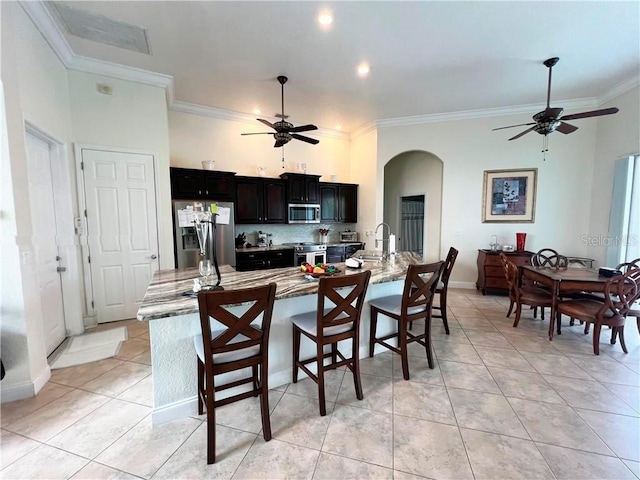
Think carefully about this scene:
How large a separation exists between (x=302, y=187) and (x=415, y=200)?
3.20 meters

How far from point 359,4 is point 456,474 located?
11.7ft

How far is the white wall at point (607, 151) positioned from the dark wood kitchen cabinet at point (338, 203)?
4137 millimetres

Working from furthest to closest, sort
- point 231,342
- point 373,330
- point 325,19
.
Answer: point 373,330
point 325,19
point 231,342

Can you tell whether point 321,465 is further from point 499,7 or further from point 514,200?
point 514,200

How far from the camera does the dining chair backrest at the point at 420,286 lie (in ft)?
7.29

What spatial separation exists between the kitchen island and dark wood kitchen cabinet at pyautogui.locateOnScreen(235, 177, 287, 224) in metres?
2.53

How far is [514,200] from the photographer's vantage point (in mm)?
4973

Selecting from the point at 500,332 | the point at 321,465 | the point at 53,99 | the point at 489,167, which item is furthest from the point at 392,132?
the point at 321,465

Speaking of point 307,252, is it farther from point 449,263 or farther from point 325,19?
point 325,19

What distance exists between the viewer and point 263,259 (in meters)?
4.97

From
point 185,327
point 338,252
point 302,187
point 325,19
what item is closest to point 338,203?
point 302,187

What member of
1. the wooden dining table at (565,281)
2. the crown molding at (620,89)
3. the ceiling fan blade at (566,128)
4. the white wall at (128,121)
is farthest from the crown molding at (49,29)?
the crown molding at (620,89)

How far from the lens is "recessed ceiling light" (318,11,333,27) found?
2537 mm

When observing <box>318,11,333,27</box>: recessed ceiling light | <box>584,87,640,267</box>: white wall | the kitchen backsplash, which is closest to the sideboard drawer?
<box>584,87,640,267</box>: white wall
